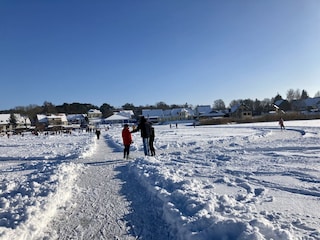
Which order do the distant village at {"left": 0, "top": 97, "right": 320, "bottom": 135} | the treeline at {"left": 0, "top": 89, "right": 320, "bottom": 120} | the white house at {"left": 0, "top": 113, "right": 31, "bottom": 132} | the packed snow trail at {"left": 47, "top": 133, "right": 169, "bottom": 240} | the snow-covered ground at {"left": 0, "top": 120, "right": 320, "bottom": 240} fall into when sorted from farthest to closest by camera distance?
the treeline at {"left": 0, "top": 89, "right": 320, "bottom": 120} → the distant village at {"left": 0, "top": 97, "right": 320, "bottom": 135} → the white house at {"left": 0, "top": 113, "right": 31, "bottom": 132} → the packed snow trail at {"left": 47, "top": 133, "right": 169, "bottom": 240} → the snow-covered ground at {"left": 0, "top": 120, "right": 320, "bottom": 240}

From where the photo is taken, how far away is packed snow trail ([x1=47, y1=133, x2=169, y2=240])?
4.60 m

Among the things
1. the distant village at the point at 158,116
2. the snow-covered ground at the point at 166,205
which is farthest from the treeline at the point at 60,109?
the snow-covered ground at the point at 166,205

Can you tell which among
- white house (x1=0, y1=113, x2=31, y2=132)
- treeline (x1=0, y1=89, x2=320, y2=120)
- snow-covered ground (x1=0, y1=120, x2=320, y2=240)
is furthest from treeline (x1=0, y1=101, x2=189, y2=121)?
snow-covered ground (x1=0, y1=120, x2=320, y2=240)

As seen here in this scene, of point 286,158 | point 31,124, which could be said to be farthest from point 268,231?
point 31,124

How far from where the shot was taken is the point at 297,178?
26.0 feet

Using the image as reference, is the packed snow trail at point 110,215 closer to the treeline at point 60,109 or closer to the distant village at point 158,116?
the distant village at point 158,116

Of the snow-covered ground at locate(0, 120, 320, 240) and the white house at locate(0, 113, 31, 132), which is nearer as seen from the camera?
the snow-covered ground at locate(0, 120, 320, 240)

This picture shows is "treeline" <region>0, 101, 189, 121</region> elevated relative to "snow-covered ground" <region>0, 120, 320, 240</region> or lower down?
elevated

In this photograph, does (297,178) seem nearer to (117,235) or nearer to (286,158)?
(286,158)

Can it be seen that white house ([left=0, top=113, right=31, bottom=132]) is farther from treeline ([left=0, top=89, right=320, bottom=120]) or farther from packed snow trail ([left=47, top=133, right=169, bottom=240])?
packed snow trail ([left=47, top=133, right=169, bottom=240])

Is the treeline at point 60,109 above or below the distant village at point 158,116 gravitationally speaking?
above

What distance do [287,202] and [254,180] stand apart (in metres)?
2.14

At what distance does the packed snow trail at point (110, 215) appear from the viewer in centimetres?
460

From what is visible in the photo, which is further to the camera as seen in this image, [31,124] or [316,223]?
[31,124]
